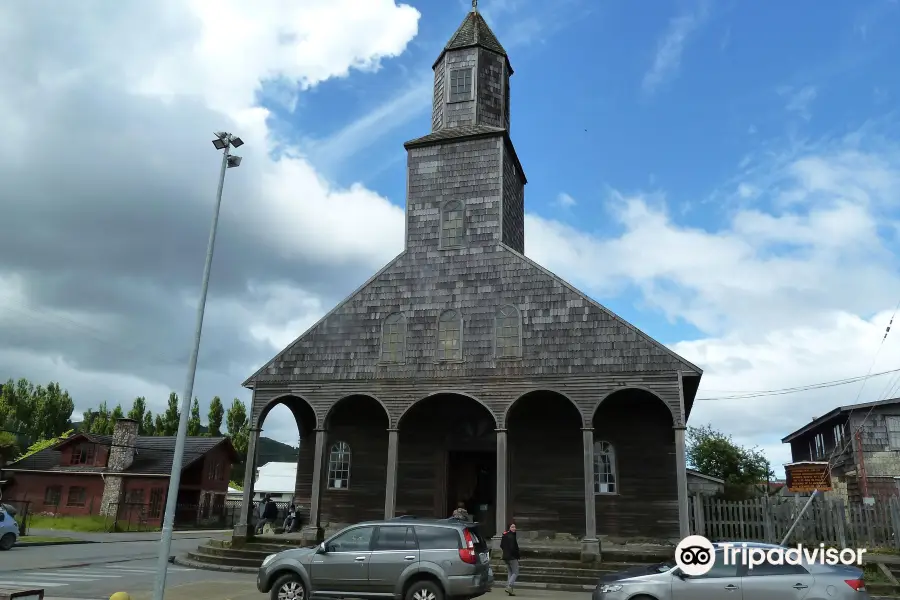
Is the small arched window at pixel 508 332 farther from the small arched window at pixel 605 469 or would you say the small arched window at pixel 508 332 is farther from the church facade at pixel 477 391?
the small arched window at pixel 605 469

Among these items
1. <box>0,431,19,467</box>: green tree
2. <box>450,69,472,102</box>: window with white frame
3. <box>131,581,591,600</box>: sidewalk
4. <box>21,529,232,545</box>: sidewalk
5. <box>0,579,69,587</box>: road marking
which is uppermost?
<box>450,69,472,102</box>: window with white frame

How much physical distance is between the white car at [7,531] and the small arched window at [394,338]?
534 inches

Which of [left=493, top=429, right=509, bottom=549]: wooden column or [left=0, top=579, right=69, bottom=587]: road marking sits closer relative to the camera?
[left=0, top=579, right=69, bottom=587]: road marking

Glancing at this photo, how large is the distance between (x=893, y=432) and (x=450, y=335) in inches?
760

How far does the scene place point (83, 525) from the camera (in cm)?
3316

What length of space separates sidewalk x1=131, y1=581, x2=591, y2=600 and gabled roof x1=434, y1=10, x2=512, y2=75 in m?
18.5

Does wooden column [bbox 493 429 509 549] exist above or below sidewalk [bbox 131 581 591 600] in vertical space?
above

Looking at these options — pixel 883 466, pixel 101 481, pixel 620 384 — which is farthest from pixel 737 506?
pixel 101 481

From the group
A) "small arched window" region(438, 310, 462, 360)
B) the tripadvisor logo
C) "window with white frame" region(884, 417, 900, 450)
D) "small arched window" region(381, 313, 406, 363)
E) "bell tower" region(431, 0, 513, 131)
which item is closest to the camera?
the tripadvisor logo

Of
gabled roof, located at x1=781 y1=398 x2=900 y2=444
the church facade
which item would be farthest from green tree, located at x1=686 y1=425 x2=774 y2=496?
the church facade

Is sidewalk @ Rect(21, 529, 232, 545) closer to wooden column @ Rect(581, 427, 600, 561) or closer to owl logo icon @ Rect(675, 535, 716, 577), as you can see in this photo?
wooden column @ Rect(581, 427, 600, 561)

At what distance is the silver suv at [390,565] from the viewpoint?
10.2 meters

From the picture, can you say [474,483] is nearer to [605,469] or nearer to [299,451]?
[605,469]

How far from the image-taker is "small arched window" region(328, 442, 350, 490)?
2094 centimetres
